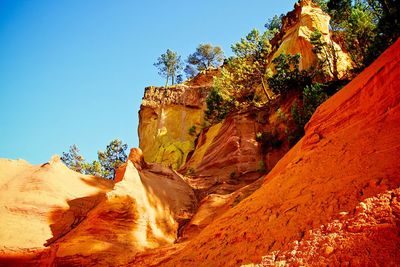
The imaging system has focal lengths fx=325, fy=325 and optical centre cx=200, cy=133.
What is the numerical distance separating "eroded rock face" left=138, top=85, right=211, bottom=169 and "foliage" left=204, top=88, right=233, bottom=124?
908 centimetres

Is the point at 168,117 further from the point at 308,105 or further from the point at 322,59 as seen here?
the point at 308,105

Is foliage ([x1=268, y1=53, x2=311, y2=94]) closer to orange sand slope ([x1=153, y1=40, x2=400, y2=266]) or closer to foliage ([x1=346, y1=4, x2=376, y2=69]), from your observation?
foliage ([x1=346, y1=4, x2=376, y2=69])

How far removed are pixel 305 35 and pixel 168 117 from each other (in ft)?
69.1

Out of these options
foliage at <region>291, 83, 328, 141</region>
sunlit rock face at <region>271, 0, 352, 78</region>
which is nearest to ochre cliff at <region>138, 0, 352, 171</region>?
sunlit rock face at <region>271, 0, 352, 78</region>

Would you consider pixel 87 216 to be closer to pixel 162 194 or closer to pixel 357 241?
pixel 162 194

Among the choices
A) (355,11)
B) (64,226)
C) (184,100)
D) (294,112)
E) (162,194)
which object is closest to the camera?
(64,226)

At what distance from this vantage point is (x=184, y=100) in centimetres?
4472

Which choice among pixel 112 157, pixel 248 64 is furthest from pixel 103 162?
pixel 248 64

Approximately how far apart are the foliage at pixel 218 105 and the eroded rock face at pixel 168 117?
908cm

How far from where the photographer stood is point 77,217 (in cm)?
1234

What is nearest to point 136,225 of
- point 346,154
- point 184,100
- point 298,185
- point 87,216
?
point 87,216

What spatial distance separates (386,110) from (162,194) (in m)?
10.2

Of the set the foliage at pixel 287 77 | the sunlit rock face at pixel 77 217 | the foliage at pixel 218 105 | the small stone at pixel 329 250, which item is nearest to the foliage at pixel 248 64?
the foliage at pixel 218 105

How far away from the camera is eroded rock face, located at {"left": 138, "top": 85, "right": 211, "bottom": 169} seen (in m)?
41.9
